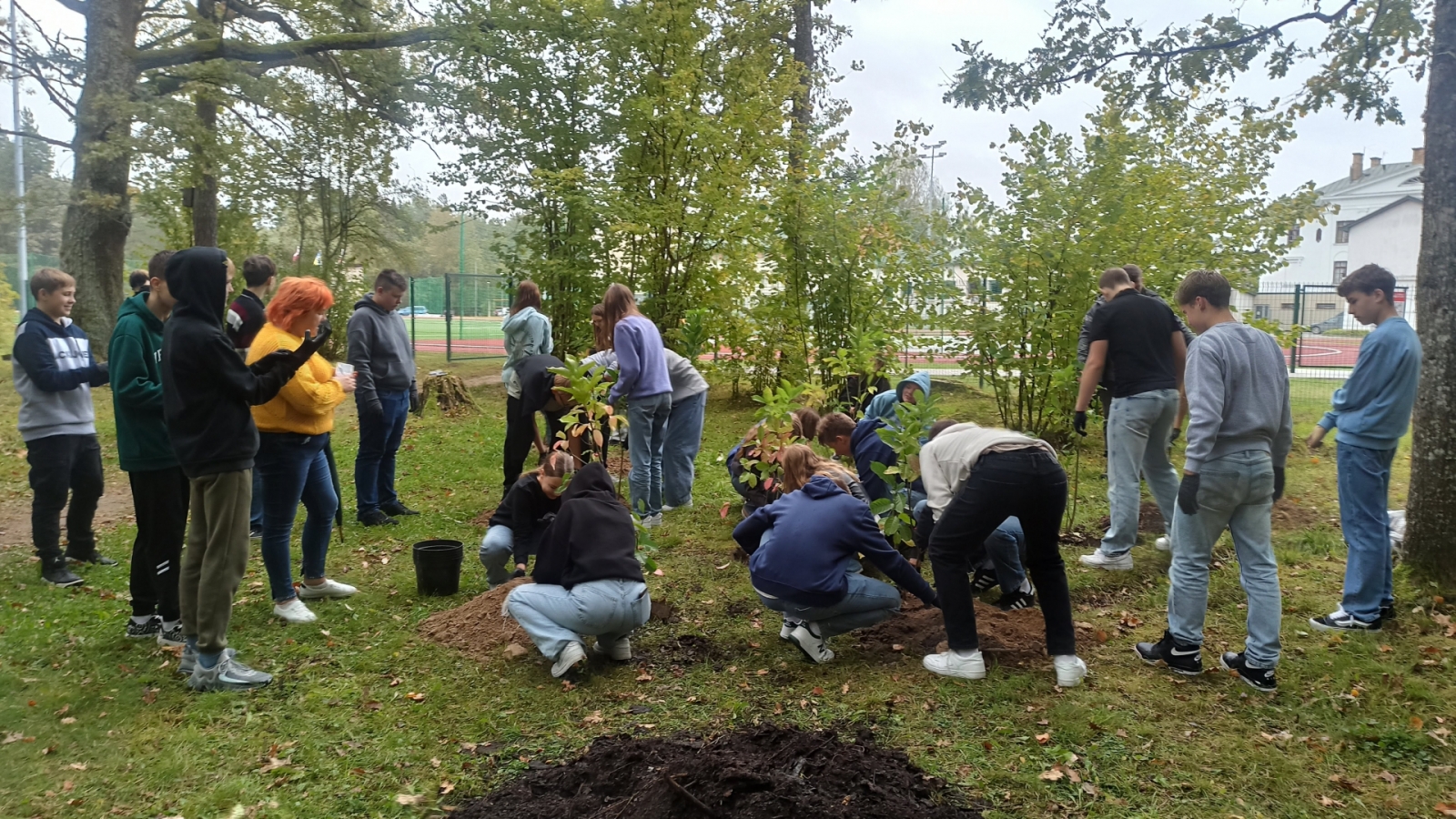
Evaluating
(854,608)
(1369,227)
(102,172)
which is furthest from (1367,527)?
(1369,227)

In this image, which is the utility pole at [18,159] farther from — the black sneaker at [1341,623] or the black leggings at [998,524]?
the black sneaker at [1341,623]

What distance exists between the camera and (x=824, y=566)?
13.3ft

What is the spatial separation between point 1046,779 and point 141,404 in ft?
13.9

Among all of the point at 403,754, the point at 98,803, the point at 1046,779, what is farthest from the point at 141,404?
the point at 1046,779

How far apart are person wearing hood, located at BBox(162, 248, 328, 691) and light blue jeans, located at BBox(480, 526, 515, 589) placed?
51.4 inches

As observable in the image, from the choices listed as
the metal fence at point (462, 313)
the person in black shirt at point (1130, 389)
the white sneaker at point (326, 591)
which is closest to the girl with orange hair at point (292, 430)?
the white sneaker at point (326, 591)

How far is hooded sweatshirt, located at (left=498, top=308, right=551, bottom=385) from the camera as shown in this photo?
6863 mm

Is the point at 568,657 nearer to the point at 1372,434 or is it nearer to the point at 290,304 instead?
the point at 290,304

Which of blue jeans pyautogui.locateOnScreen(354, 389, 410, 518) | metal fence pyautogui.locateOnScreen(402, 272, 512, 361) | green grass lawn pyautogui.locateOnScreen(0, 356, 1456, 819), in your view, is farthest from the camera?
metal fence pyautogui.locateOnScreen(402, 272, 512, 361)

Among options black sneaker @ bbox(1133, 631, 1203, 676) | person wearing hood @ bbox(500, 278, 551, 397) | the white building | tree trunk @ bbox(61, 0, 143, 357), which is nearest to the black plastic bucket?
person wearing hood @ bbox(500, 278, 551, 397)

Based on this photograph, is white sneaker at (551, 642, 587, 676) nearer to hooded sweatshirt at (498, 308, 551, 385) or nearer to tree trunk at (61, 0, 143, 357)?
hooded sweatshirt at (498, 308, 551, 385)

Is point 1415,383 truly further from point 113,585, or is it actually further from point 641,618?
point 113,585

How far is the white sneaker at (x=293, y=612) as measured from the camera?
184 inches

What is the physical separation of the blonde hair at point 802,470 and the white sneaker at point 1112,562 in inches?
88.5
